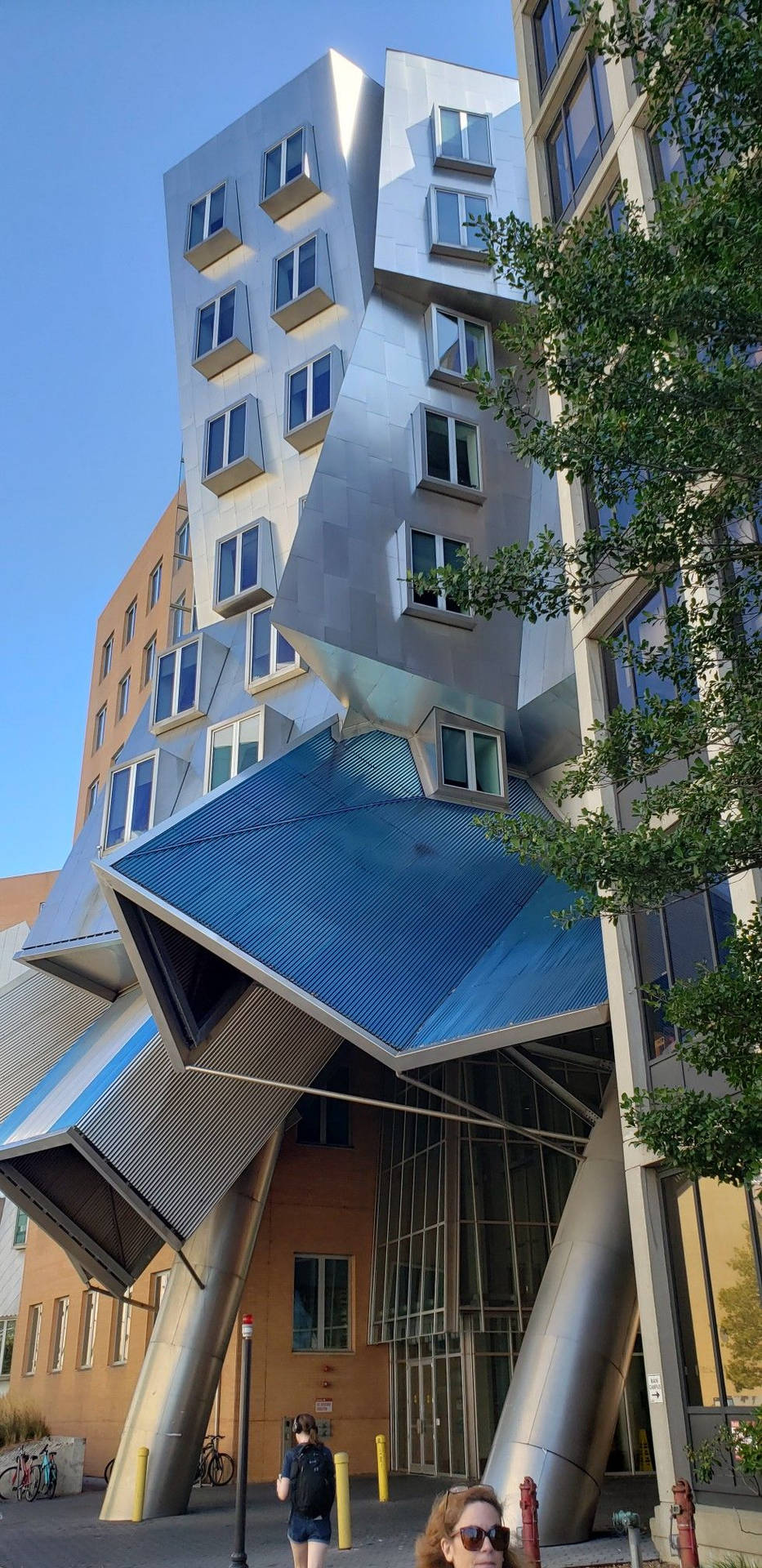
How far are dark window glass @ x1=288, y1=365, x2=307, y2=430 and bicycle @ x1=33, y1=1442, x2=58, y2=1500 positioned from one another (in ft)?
80.6

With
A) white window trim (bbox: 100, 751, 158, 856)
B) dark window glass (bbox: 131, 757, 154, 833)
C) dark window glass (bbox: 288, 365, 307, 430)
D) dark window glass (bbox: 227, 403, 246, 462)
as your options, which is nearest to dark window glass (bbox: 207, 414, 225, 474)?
dark window glass (bbox: 227, 403, 246, 462)

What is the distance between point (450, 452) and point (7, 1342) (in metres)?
36.0

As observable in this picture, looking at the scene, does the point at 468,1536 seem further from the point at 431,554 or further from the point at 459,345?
the point at 459,345

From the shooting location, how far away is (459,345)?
29.1m

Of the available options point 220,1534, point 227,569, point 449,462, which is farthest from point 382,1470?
point 449,462

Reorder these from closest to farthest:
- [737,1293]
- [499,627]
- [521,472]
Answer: [737,1293]
[499,627]
[521,472]

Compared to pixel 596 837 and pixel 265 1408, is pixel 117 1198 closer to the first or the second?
pixel 265 1408

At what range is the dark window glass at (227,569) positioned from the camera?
3012 cm

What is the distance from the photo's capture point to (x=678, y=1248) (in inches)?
627

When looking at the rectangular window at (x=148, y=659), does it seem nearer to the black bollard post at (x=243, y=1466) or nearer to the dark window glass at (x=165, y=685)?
the dark window glass at (x=165, y=685)

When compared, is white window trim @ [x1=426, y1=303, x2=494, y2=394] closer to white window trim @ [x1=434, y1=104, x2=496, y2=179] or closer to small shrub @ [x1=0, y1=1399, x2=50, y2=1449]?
white window trim @ [x1=434, y1=104, x2=496, y2=179]

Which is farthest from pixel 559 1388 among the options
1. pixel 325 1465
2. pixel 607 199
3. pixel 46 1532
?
pixel 607 199

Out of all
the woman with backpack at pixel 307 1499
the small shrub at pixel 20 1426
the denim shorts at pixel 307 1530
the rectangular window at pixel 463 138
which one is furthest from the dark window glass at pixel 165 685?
the denim shorts at pixel 307 1530

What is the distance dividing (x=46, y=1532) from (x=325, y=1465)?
40.5 feet
